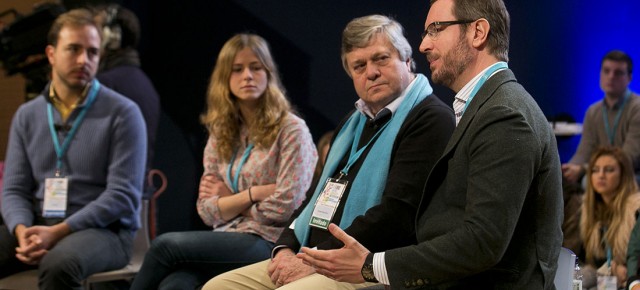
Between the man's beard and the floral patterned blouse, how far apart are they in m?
1.32

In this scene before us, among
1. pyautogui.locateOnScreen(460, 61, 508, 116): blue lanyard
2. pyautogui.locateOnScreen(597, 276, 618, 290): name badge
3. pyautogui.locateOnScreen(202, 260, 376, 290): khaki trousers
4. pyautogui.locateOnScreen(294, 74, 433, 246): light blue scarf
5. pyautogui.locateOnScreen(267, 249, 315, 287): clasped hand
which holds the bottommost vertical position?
pyautogui.locateOnScreen(597, 276, 618, 290): name badge

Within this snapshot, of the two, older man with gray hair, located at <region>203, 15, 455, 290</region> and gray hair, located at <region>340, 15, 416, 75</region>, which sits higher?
gray hair, located at <region>340, 15, 416, 75</region>

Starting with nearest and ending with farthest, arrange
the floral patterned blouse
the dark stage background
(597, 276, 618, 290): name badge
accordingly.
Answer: the floral patterned blouse → (597, 276, 618, 290): name badge → the dark stage background

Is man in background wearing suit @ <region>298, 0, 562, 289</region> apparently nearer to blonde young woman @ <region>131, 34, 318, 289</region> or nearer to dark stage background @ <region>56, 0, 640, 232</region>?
blonde young woman @ <region>131, 34, 318, 289</region>

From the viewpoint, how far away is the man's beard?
2.11 metres

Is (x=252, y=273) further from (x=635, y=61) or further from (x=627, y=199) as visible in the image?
(x=635, y=61)

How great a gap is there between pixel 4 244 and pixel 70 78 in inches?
32.0

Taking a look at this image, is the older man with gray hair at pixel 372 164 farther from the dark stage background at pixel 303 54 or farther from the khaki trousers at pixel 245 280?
the dark stage background at pixel 303 54

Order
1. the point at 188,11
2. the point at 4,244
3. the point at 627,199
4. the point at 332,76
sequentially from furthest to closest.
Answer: the point at 188,11
the point at 332,76
the point at 627,199
the point at 4,244

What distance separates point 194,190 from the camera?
5.93m

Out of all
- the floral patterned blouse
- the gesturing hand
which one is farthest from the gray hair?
the gesturing hand

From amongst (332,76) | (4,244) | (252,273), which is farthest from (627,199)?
(4,244)

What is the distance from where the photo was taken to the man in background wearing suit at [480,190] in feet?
6.17

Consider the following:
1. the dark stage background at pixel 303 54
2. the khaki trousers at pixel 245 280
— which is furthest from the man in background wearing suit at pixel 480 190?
the dark stage background at pixel 303 54
